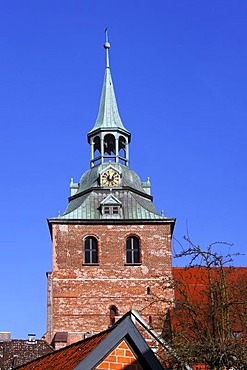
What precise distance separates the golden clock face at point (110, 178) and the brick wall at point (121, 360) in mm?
33266

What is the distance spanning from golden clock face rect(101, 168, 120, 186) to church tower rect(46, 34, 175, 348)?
0.50m

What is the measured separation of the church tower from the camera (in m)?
39.3

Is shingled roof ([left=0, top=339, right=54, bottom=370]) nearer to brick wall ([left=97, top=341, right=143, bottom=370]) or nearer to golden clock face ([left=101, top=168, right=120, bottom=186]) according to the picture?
golden clock face ([left=101, top=168, right=120, bottom=186])

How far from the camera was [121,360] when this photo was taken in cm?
955

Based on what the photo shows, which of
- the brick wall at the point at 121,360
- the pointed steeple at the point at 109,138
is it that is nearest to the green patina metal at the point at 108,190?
the pointed steeple at the point at 109,138

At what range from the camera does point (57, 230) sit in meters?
40.4

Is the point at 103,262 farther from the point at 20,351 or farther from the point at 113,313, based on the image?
the point at 20,351

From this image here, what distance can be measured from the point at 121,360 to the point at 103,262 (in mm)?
30540

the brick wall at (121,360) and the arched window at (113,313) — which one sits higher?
the arched window at (113,313)

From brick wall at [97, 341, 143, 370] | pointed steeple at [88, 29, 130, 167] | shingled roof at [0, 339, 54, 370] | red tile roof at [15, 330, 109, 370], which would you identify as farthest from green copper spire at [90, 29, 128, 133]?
brick wall at [97, 341, 143, 370]

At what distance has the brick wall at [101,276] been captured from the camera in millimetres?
39281

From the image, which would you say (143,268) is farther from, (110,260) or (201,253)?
(201,253)

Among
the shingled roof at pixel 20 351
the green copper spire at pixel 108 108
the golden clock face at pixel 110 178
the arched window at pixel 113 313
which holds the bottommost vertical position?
the shingled roof at pixel 20 351

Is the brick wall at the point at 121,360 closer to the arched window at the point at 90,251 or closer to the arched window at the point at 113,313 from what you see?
the arched window at the point at 113,313
